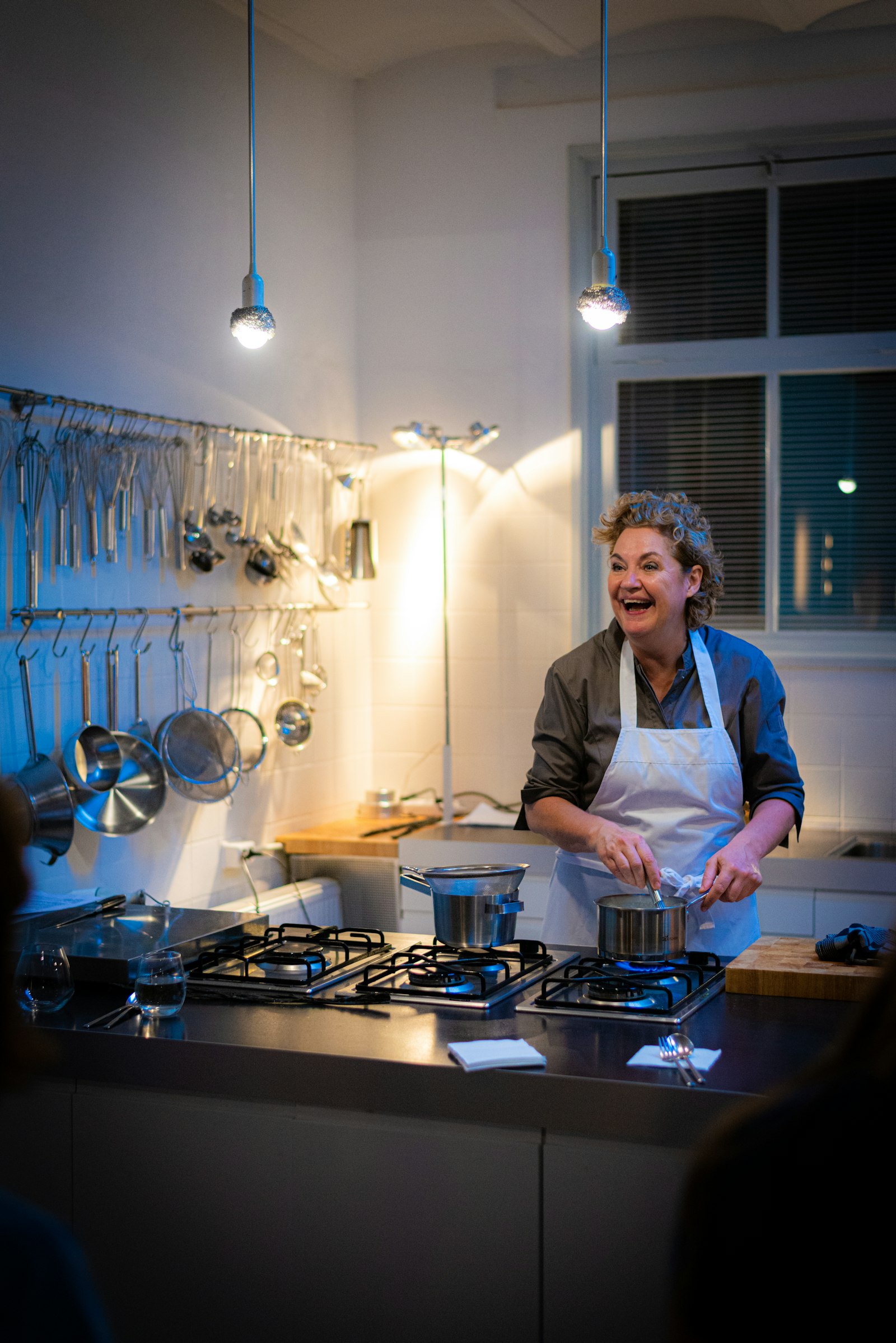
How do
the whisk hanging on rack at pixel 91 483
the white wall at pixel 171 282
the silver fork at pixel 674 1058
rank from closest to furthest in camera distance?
1. the silver fork at pixel 674 1058
2. the white wall at pixel 171 282
3. the whisk hanging on rack at pixel 91 483

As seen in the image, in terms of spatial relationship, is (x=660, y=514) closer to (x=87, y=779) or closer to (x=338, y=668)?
(x=87, y=779)

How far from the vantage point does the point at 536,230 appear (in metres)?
4.50

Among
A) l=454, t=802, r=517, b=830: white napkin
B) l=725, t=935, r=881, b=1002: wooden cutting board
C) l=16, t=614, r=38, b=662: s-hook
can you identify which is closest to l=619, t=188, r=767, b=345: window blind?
l=454, t=802, r=517, b=830: white napkin

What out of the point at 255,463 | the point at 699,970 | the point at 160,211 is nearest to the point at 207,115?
the point at 160,211

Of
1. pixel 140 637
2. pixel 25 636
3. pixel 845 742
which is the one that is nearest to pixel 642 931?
pixel 25 636

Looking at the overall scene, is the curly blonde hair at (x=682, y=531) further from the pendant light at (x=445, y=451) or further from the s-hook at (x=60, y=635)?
the pendant light at (x=445, y=451)

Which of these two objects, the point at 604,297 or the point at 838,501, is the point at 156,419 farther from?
the point at 838,501

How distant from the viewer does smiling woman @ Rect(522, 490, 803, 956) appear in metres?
2.81

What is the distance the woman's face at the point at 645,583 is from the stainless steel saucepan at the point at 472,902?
642mm

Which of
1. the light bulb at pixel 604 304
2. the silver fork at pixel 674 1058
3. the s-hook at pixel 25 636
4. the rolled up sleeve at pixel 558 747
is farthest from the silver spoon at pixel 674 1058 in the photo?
the s-hook at pixel 25 636

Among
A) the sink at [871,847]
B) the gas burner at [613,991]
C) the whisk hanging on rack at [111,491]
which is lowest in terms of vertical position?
the sink at [871,847]

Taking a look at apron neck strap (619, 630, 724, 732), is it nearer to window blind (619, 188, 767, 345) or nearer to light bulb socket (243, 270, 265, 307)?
light bulb socket (243, 270, 265, 307)

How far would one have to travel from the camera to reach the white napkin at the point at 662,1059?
1.88 metres

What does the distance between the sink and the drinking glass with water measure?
7.88 ft
